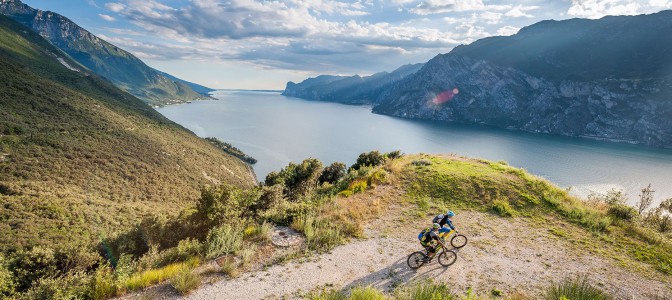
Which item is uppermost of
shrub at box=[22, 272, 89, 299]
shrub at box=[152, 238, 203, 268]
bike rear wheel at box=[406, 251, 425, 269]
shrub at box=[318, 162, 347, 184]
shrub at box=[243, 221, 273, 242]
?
bike rear wheel at box=[406, 251, 425, 269]

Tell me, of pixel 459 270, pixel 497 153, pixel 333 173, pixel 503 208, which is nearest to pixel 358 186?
pixel 503 208

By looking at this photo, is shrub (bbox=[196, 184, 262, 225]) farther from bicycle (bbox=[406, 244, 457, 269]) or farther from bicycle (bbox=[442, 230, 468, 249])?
bicycle (bbox=[442, 230, 468, 249])

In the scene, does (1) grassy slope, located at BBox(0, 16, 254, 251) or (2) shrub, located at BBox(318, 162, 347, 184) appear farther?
(1) grassy slope, located at BBox(0, 16, 254, 251)

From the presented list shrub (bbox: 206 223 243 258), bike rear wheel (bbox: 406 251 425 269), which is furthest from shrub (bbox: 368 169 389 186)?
shrub (bbox: 206 223 243 258)

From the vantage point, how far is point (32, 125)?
7825 cm

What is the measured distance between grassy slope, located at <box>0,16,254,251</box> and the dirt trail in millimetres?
45230

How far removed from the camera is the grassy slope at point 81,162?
45688 millimetres

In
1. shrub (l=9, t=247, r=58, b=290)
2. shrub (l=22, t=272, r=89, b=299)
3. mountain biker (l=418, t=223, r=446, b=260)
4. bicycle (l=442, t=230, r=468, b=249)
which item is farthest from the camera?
bicycle (l=442, t=230, r=468, b=249)

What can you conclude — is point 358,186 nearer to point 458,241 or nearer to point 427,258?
point 458,241

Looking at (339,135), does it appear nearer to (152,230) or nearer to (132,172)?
(132,172)

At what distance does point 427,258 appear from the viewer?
9.79 m

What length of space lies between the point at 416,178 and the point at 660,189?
107 meters

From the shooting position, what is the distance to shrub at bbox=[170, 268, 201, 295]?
7.56 m

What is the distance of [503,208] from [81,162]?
84156 millimetres
